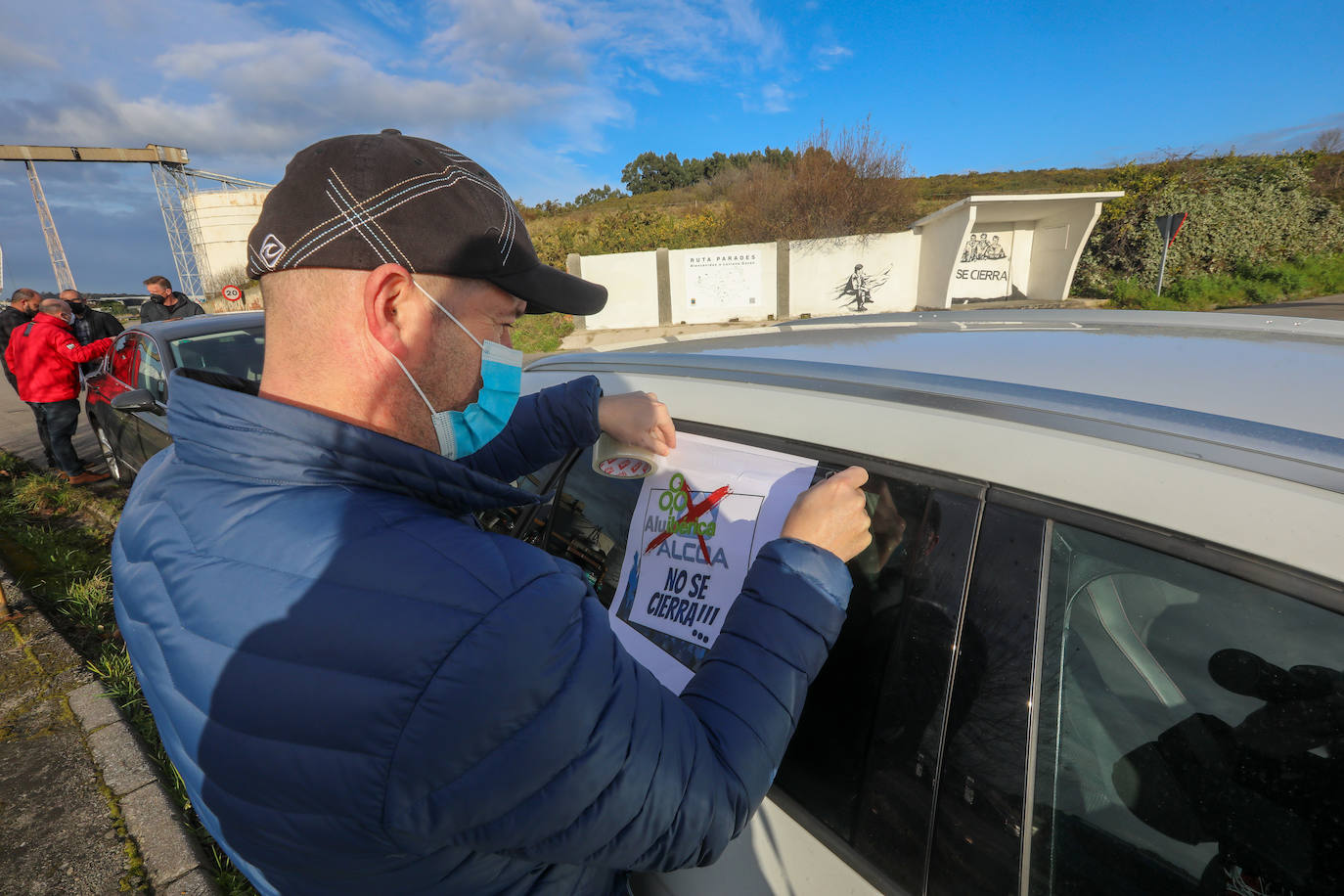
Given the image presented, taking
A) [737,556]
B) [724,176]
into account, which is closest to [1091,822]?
[737,556]

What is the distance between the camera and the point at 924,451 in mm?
979

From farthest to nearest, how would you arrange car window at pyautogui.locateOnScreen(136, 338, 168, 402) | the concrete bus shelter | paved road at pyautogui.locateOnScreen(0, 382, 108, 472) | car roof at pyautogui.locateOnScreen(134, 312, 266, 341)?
the concrete bus shelter, paved road at pyautogui.locateOnScreen(0, 382, 108, 472), car roof at pyautogui.locateOnScreen(134, 312, 266, 341), car window at pyautogui.locateOnScreen(136, 338, 168, 402)

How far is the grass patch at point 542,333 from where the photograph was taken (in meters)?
14.4

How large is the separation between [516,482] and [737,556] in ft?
3.33

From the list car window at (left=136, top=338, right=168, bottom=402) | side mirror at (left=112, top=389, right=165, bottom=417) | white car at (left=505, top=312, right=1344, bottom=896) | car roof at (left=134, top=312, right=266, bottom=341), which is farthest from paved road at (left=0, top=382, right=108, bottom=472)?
white car at (left=505, top=312, right=1344, bottom=896)

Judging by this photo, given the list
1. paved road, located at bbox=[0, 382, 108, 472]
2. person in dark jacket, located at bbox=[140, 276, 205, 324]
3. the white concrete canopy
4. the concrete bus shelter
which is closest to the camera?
paved road, located at bbox=[0, 382, 108, 472]

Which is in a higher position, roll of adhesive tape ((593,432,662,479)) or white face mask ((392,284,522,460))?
white face mask ((392,284,522,460))

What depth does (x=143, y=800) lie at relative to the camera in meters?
2.23

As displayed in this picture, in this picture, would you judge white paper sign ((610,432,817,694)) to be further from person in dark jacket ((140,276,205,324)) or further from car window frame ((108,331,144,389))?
person in dark jacket ((140,276,205,324))

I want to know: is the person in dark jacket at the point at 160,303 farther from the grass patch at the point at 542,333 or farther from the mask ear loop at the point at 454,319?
the mask ear loop at the point at 454,319

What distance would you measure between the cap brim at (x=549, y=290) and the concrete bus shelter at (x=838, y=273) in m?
14.8

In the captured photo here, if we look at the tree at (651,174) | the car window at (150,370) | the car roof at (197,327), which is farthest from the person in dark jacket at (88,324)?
the tree at (651,174)

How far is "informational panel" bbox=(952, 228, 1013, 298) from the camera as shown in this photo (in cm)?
1603

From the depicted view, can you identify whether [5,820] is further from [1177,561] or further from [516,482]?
[1177,561]
